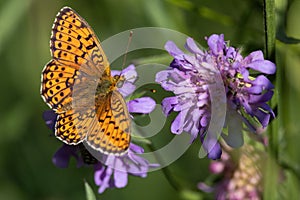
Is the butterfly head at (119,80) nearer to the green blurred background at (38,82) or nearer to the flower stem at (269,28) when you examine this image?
the flower stem at (269,28)

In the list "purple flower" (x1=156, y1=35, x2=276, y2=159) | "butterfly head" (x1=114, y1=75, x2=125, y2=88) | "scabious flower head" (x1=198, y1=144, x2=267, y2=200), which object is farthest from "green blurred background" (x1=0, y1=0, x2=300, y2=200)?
"purple flower" (x1=156, y1=35, x2=276, y2=159)

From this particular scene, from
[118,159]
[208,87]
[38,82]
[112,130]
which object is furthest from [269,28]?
[38,82]

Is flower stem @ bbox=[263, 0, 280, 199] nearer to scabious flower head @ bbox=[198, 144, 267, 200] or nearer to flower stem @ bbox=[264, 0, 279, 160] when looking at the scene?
flower stem @ bbox=[264, 0, 279, 160]

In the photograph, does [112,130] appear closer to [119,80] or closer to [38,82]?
[119,80]

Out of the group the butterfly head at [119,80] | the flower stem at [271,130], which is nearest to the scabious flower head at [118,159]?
the butterfly head at [119,80]

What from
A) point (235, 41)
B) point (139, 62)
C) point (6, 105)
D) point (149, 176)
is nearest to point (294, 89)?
point (235, 41)

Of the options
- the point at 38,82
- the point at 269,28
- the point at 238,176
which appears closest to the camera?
the point at 269,28
